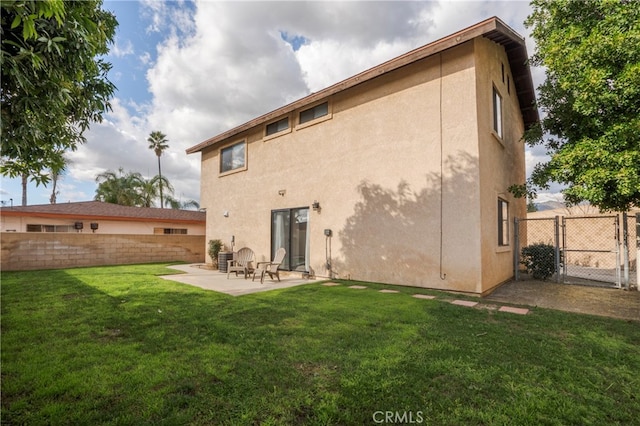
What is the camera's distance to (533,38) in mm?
7781

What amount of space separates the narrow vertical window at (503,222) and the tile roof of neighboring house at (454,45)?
305 cm

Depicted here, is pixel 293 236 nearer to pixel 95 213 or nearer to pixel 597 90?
pixel 597 90

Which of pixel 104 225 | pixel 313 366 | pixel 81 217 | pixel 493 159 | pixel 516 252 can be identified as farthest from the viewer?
pixel 104 225

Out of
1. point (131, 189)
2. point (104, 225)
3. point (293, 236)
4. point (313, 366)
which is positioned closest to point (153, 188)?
point (131, 189)

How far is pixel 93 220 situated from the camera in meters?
17.4

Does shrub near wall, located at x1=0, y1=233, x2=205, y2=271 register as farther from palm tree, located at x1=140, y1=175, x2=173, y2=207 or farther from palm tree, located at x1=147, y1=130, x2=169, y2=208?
palm tree, located at x1=147, y1=130, x2=169, y2=208

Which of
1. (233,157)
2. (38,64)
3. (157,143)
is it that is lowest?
(38,64)

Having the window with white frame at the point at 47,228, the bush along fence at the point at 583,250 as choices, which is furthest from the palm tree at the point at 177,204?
the bush along fence at the point at 583,250

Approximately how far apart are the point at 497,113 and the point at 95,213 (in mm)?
20490

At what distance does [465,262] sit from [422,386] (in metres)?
4.74

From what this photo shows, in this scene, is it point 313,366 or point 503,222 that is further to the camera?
point 503,222

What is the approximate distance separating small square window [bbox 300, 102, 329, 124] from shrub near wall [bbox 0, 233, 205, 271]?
394 inches

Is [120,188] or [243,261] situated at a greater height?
[120,188]

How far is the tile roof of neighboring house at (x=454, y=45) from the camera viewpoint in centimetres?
671
